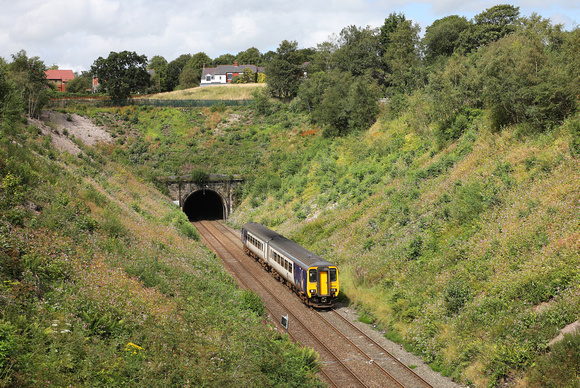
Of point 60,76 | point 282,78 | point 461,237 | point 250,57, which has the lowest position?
point 461,237

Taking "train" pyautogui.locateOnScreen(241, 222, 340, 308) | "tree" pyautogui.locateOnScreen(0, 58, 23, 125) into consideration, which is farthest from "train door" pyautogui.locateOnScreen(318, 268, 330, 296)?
"tree" pyautogui.locateOnScreen(0, 58, 23, 125)

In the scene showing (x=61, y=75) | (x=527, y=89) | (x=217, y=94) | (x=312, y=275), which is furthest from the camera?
(x=61, y=75)

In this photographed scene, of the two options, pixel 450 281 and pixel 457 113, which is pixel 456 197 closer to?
pixel 450 281

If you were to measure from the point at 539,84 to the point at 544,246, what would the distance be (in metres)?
11.5

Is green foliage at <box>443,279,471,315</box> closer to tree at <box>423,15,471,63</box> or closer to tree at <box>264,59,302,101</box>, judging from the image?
tree at <box>423,15,471,63</box>

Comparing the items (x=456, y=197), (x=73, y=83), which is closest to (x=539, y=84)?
(x=456, y=197)

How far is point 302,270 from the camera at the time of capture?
22.2m

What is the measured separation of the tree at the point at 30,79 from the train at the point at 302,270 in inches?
1579

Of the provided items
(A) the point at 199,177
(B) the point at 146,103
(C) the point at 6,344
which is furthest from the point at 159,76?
(C) the point at 6,344

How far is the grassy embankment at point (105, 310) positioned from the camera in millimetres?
10086

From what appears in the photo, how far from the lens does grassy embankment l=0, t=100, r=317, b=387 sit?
397 inches

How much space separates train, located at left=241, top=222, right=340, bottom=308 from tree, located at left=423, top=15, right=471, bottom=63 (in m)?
37.9

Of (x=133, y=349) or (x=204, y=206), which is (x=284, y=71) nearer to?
(x=204, y=206)

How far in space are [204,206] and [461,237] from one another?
167 ft
